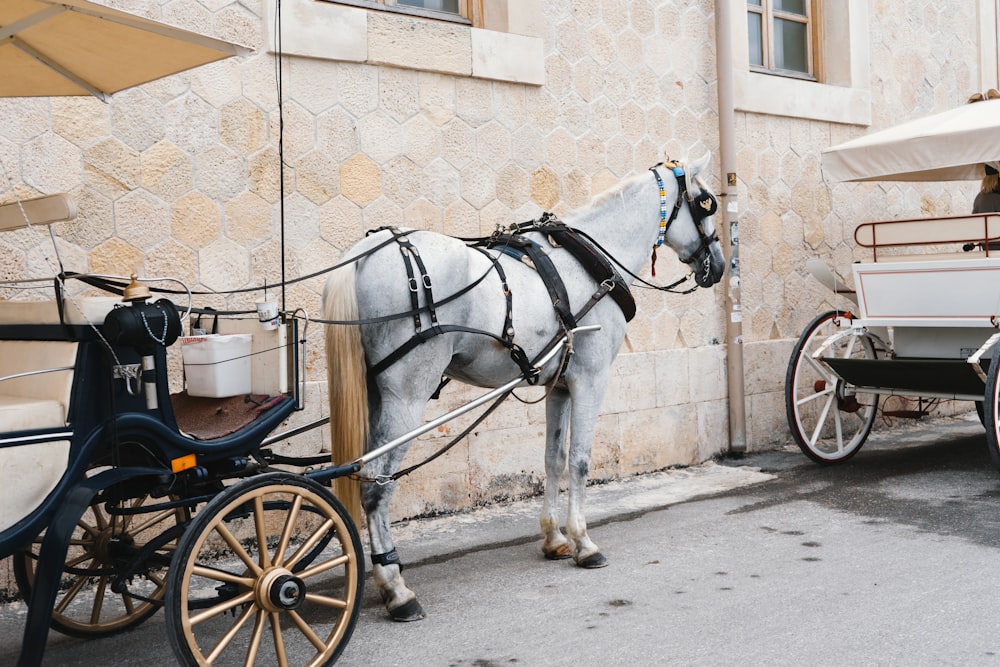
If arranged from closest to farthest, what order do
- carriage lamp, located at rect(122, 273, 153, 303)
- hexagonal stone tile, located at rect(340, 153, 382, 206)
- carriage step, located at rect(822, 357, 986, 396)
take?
1. carriage lamp, located at rect(122, 273, 153, 303)
2. hexagonal stone tile, located at rect(340, 153, 382, 206)
3. carriage step, located at rect(822, 357, 986, 396)

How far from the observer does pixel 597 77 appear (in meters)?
6.80

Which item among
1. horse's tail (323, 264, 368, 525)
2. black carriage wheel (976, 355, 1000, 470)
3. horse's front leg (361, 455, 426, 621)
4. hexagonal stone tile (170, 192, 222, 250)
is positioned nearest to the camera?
horse's tail (323, 264, 368, 525)

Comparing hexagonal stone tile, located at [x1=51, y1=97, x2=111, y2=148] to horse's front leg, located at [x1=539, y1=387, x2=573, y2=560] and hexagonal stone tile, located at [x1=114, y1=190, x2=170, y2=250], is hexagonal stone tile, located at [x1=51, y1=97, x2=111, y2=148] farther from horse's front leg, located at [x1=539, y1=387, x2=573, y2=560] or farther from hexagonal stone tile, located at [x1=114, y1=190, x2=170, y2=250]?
horse's front leg, located at [x1=539, y1=387, x2=573, y2=560]

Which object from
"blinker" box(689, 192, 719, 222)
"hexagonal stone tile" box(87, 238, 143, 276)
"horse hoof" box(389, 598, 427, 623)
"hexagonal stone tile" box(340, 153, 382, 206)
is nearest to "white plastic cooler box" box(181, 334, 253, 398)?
"horse hoof" box(389, 598, 427, 623)

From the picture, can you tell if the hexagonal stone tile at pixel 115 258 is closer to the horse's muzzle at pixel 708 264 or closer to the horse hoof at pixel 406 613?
the horse hoof at pixel 406 613

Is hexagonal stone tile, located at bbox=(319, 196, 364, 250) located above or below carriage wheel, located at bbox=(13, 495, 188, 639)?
above

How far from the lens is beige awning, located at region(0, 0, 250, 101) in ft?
Result: 9.84

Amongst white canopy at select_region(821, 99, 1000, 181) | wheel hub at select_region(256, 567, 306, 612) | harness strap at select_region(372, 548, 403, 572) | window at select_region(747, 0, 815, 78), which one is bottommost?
harness strap at select_region(372, 548, 403, 572)

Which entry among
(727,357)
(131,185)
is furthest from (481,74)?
(727,357)

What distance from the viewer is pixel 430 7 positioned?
6.29 meters

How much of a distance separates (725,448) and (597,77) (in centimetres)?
287

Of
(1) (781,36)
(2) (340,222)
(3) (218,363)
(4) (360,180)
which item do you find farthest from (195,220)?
(1) (781,36)

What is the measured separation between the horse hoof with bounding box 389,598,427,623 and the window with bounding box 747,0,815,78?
18.7 feet

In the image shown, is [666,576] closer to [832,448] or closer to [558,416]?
[558,416]
